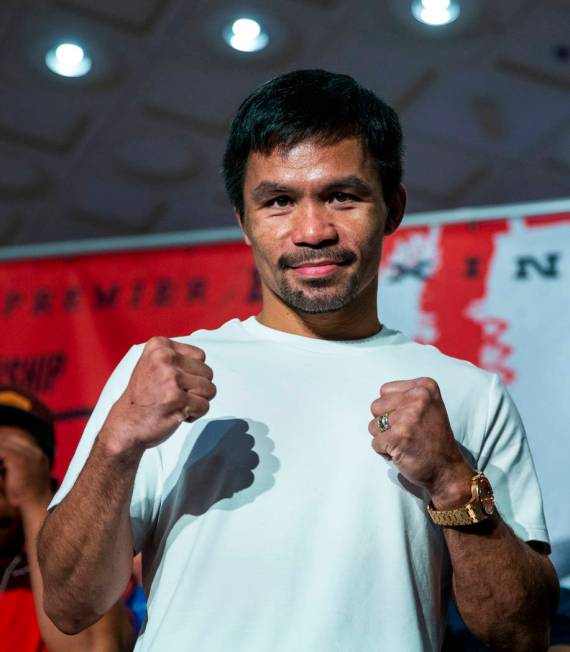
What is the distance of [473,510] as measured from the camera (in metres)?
1.42

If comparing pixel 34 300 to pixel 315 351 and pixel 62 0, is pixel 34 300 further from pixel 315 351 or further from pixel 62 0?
pixel 315 351

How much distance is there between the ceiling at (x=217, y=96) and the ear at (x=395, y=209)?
3.43 ft

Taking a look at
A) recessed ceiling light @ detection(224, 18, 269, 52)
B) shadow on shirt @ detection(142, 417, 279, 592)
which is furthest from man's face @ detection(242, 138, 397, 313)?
recessed ceiling light @ detection(224, 18, 269, 52)

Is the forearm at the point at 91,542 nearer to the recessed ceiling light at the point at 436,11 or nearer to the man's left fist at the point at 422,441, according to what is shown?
the man's left fist at the point at 422,441

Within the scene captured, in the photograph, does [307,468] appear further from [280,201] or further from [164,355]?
[280,201]

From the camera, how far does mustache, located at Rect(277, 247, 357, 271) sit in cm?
161

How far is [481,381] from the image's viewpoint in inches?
65.1

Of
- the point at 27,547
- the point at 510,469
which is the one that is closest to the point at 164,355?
the point at 510,469

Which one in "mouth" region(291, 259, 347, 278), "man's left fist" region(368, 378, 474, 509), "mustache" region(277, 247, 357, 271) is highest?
"mustache" region(277, 247, 357, 271)

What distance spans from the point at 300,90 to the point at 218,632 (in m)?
0.85

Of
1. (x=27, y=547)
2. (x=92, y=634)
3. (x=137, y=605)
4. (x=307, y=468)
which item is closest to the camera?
(x=307, y=468)

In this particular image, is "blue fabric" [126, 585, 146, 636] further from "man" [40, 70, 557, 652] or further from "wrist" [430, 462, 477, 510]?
"wrist" [430, 462, 477, 510]

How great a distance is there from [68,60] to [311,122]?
146cm

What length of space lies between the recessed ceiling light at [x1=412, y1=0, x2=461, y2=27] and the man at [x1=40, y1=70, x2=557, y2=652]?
108cm
